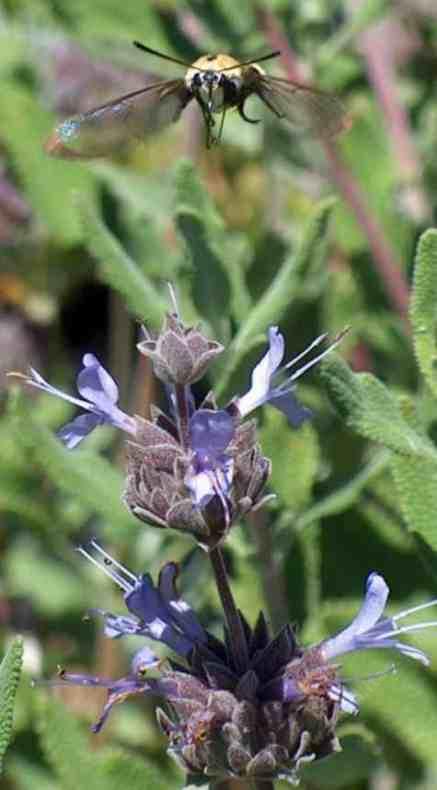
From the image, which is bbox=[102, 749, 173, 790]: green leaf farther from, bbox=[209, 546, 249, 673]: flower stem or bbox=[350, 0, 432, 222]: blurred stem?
bbox=[350, 0, 432, 222]: blurred stem

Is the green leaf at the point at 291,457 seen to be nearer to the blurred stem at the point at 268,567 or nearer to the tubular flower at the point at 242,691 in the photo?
the blurred stem at the point at 268,567

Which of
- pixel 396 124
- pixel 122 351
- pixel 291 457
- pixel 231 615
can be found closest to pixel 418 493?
pixel 231 615

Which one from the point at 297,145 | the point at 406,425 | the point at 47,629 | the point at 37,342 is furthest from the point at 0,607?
the point at 406,425

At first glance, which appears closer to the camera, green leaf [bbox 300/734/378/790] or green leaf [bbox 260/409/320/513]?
green leaf [bbox 300/734/378/790]

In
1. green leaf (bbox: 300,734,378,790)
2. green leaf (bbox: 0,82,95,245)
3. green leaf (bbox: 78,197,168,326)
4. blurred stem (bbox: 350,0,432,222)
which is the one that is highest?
blurred stem (bbox: 350,0,432,222)

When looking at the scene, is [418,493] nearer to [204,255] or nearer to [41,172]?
[204,255]

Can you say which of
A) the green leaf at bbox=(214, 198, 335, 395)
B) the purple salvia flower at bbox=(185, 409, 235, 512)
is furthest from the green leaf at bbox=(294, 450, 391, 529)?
the purple salvia flower at bbox=(185, 409, 235, 512)
